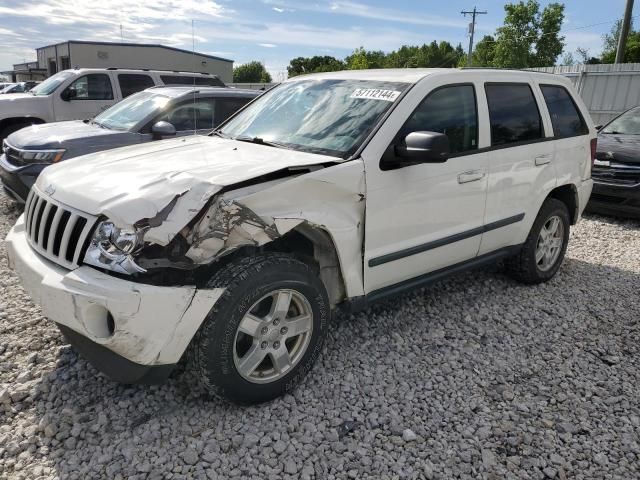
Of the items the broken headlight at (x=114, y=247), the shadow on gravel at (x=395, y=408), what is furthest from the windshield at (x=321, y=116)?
the shadow on gravel at (x=395, y=408)

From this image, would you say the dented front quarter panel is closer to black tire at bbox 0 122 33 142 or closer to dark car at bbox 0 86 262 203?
dark car at bbox 0 86 262 203

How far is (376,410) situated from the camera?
2867 mm

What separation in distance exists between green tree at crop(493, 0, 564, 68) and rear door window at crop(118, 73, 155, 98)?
48331 millimetres

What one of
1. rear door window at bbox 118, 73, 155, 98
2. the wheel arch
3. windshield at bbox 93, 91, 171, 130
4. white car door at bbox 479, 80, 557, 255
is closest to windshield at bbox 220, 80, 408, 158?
white car door at bbox 479, 80, 557, 255

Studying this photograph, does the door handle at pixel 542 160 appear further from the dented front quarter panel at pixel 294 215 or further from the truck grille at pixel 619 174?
the truck grille at pixel 619 174

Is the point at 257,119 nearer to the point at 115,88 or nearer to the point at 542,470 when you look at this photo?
the point at 542,470

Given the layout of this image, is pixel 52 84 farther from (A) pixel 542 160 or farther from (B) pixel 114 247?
(A) pixel 542 160

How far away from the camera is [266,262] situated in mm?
2645

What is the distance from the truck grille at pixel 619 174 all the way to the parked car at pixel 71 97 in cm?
805

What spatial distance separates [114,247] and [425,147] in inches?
69.1

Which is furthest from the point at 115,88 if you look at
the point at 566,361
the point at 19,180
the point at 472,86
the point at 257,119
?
the point at 566,361

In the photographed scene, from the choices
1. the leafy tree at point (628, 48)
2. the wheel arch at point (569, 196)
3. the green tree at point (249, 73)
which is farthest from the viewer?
the green tree at point (249, 73)

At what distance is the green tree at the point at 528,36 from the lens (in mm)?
50375

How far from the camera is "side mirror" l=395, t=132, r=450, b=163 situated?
2.95 meters
